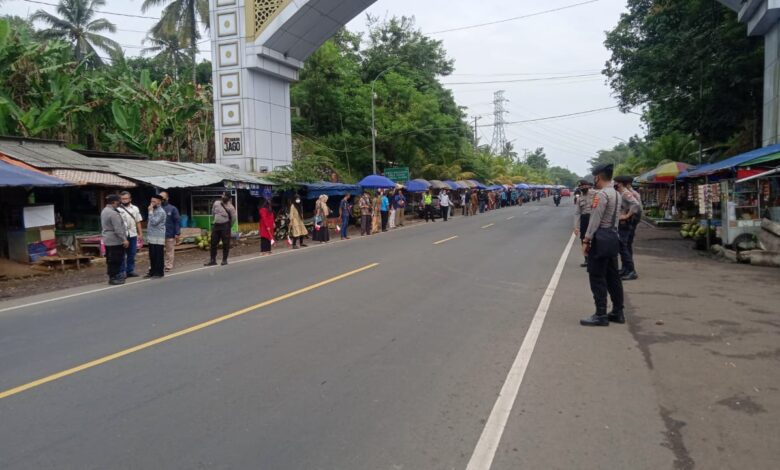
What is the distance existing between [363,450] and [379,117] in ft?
107

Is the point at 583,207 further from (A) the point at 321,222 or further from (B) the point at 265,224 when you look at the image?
(A) the point at 321,222

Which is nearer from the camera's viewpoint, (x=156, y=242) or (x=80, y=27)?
(x=156, y=242)

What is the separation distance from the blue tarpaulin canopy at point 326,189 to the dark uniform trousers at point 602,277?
56.6 feet

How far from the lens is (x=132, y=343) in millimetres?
6281

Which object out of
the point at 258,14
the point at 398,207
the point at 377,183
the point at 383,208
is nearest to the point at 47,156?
the point at 258,14

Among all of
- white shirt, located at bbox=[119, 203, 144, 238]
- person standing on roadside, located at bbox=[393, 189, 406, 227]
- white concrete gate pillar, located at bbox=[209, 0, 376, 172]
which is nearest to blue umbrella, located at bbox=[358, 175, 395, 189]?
person standing on roadside, located at bbox=[393, 189, 406, 227]

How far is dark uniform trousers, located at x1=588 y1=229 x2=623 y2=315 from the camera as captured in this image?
6859 mm

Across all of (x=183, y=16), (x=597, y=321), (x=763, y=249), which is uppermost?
(x=183, y=16)

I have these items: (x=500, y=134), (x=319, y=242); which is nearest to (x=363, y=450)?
(x=319, y=242)

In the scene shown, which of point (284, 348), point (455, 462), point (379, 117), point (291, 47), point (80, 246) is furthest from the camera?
point (379, 117)

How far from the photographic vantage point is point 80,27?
43.4 meters

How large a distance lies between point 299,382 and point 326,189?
67.3 feet

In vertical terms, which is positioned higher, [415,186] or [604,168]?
[415,186]

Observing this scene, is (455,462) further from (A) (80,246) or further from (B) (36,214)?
(A) (80,246)
